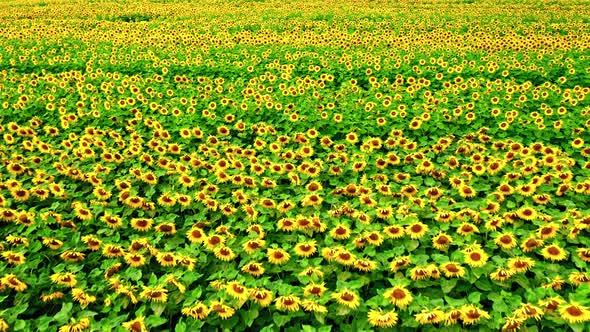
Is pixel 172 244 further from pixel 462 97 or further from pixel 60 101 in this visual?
pixel 462 97

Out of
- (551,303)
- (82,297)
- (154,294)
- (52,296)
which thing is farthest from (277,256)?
(551,303)

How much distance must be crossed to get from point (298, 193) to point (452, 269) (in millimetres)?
1998

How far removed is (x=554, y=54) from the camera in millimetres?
10242

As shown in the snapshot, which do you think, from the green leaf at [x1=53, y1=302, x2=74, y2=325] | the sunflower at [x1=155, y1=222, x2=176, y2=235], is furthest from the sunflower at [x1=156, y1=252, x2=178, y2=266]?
the green leaf at [x1=53, y1=302, x2=74, y2=325]

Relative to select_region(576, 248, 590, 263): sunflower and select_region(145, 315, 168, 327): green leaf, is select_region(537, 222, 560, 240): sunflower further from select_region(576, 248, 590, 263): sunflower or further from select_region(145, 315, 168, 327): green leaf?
select_region(145, 315, 168, 327): green leaf

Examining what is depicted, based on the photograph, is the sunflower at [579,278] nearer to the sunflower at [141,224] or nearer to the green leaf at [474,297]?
the green leaf at [474,297]

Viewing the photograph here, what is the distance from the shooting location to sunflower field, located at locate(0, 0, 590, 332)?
11.2ft

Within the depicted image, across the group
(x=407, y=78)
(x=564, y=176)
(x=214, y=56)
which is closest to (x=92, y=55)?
(x=214, y=56)

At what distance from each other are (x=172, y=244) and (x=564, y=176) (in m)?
A: 4.30

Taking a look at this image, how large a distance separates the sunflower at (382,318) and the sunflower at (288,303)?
0.53 meters

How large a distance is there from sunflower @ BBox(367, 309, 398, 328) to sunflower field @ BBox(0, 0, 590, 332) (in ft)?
0.03

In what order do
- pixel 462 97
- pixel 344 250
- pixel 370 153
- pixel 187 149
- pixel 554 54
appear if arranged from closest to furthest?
pixel 344 250, pixel 370 153, pixel 187 149, pixel 462 97, pixel 554 54

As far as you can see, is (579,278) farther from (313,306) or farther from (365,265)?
(313,306)

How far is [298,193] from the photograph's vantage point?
16.6 ft
